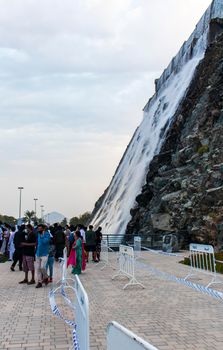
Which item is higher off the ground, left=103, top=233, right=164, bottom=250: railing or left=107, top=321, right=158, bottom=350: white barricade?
left=103, top=233, right=164, bottom=250: railing

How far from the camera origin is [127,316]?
7.88 meters

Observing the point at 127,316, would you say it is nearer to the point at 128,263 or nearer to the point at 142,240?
the point at 128,263

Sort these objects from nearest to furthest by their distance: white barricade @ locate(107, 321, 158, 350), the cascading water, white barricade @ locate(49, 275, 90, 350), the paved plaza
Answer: white barricade @ locate(107, 321, 158, 350)
white barricade @ locate(49, 275, 90, 350)
the paved plaza
the cascading water

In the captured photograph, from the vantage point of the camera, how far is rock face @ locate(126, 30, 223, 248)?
913 inches

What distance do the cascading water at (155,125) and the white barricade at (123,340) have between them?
32.6 m

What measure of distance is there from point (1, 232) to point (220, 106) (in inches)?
668

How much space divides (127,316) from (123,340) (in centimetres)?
542

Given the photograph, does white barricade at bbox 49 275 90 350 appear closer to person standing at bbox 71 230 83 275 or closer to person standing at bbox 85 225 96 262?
person standing at bbox 71 230 83 275

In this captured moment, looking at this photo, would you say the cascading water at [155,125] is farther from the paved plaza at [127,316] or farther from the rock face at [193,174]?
the paved plaza at [127,316]

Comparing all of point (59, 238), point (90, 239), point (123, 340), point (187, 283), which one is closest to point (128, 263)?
point (187, 283)

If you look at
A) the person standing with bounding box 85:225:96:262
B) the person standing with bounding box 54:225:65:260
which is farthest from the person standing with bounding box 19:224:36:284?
the person standing with bounding box 85:225:96:262

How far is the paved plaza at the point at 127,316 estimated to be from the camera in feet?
20.5

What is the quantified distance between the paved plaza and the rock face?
35.3 ft

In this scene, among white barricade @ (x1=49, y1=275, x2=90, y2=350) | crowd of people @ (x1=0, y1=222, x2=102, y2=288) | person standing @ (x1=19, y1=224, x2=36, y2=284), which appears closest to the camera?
white barricade @ (x1=49, y1=275, x2=90, y2=350)
